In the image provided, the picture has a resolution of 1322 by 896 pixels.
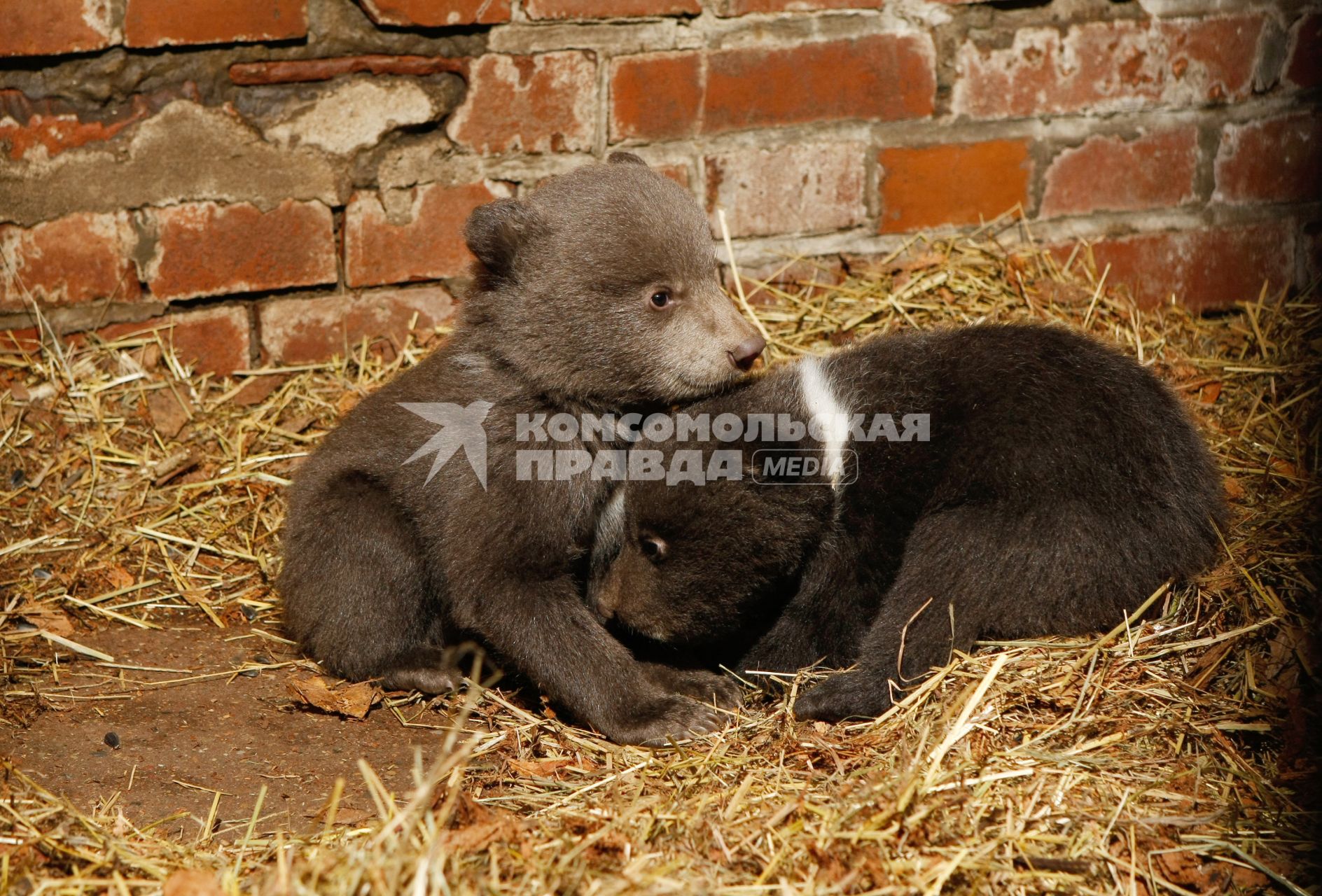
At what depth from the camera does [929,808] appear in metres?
2.21

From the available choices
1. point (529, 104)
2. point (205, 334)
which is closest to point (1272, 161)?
point (529, 104)

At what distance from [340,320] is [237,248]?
390mm

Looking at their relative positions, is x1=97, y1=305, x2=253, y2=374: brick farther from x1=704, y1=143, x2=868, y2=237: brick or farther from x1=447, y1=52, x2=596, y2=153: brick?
x1=704, y1=143, x2=868, y2=237: brick

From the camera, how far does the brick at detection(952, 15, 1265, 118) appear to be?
3990 millimetres

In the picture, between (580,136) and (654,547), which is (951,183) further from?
(654,547)

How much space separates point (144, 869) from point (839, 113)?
299 cm

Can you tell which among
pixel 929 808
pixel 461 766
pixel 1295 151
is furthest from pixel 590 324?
pixel 1295 151

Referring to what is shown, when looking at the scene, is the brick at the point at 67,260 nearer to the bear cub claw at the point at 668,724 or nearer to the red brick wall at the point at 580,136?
the red brick wall at the point at 580,136

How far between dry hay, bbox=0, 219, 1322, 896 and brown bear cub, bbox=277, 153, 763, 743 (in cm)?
21

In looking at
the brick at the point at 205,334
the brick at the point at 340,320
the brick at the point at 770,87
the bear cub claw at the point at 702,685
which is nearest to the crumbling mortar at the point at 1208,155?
the brick at the point at 770,87

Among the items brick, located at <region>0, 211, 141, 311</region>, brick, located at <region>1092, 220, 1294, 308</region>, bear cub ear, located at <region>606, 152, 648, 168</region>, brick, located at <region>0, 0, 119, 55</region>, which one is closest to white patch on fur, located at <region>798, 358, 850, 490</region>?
bear cub ear, located at <region>606, 152, 648, 168</region>

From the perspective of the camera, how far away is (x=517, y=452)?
9.71 ft

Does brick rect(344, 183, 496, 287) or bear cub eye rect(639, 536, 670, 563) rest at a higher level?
brick rect(344, 183, 496, 287)

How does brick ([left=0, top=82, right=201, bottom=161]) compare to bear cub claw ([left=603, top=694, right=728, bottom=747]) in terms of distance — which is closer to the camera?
bear cub claw ([left=603, top=694, right=728, bottom=747])
